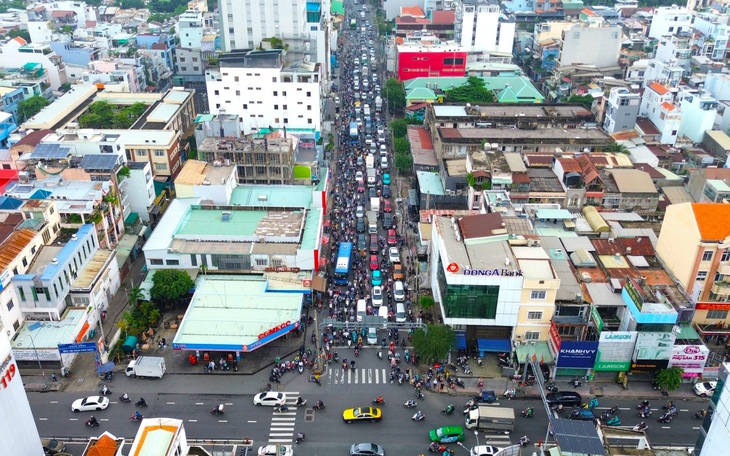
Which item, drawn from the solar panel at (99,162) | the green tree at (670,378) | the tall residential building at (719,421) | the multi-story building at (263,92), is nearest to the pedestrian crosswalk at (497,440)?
the green tree at (670,378)

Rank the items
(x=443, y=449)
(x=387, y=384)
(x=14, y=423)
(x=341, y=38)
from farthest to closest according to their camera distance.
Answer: (x=341, y=38) → (x=387, y=384) → (x=443, y=449) → (x=14, y=423)

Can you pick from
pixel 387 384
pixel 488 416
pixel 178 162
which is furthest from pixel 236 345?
pixel 178 162

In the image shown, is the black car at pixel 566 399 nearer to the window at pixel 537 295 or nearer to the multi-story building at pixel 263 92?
the window at pixel 537 295

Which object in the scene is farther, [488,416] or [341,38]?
[341,38]

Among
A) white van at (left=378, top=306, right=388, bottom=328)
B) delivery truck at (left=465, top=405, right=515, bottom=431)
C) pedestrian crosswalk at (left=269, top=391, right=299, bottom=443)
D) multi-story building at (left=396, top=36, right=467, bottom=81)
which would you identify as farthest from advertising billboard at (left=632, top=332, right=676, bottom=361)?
multi-story building at (left=396, top=36, right=467, bottom=81)

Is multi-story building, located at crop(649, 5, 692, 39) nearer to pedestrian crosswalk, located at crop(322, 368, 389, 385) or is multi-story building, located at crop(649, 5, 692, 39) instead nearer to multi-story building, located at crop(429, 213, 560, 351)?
multi-story building, located at crop(429, 213, 560, 351)

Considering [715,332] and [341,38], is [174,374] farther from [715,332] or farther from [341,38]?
[341,38]
